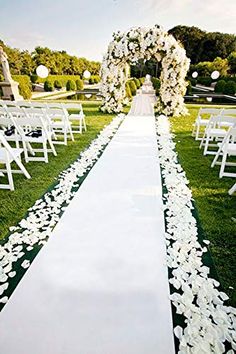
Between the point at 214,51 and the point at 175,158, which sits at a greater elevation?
the point at 214,51

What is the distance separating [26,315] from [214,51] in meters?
51.5

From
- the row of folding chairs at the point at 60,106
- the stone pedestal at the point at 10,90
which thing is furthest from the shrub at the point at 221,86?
the row of folding chairs at the point at 60,106

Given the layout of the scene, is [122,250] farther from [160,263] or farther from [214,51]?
[214,51]

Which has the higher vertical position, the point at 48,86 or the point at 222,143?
the point at 48,86

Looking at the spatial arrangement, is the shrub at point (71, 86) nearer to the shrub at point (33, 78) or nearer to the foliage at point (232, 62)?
the shrub at point (33, 78)

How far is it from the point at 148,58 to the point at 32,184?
7.90m

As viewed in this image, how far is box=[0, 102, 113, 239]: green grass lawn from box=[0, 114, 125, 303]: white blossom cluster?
0.11 metres

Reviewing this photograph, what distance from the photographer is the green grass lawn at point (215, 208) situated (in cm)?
203

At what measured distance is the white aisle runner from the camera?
4.70 ft

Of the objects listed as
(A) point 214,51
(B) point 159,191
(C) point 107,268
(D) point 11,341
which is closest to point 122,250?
(C) point 107,268

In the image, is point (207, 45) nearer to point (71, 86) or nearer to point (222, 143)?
point (71, 86)

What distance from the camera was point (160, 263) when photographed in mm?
2035

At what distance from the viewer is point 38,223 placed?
2588 mm

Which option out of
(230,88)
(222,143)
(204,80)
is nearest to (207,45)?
(204,80)
